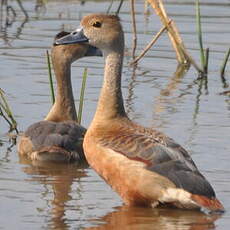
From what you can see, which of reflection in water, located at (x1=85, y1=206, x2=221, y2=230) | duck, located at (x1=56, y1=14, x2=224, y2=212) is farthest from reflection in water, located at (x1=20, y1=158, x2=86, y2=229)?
duck, located at (x1=56, y1=14, x2=224, y2=212)

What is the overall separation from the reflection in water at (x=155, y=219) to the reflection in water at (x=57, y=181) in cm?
34

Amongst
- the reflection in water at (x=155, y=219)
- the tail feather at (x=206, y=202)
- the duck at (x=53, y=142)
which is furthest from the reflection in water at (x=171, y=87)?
the tail feather at (x=206, y=202)

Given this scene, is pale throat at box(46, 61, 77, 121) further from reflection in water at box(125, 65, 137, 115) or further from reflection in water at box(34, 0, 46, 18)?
reflection in water at box(34, 0, 46, 18)

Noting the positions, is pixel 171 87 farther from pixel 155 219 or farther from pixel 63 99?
pixel 155 219

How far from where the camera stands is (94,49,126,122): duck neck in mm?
9406

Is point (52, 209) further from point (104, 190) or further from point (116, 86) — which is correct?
point (116, 86)

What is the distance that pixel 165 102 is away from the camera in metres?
13.2

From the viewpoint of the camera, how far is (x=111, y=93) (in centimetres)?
956

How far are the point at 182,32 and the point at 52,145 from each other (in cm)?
742

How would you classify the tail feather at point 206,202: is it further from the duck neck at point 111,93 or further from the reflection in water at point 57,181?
the duck neck at point 111,93

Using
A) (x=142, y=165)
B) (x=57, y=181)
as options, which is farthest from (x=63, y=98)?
(x=142, y=165)

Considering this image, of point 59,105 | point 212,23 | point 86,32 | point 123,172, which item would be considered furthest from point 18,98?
point 212,23

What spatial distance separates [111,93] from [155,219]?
1359 millimetres

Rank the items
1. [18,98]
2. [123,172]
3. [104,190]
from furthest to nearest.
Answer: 1. [18,98]
2. [104,190]
3. [123,172]
